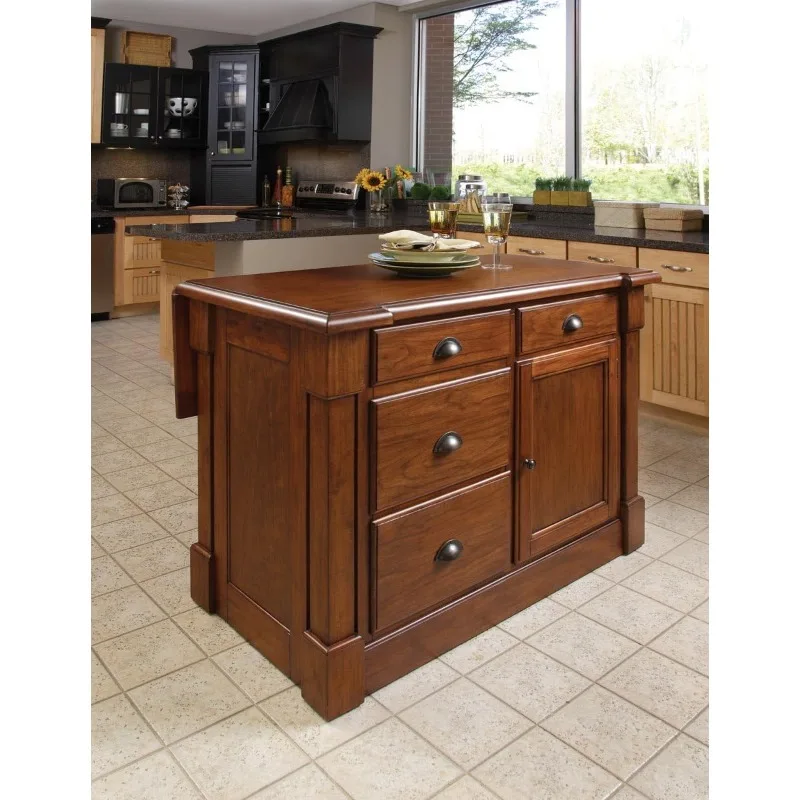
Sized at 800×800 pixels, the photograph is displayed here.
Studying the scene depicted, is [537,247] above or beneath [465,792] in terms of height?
above

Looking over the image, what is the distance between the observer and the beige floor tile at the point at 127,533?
2.45 metres

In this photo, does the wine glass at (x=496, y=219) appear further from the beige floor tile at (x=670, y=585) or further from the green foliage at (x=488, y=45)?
the green foliage at (x=488, y=45)

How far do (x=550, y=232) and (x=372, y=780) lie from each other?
10.4 feet

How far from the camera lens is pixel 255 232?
390 cm

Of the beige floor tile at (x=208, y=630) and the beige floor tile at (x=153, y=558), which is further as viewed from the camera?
the beige floor tile at (x=153, y=558)

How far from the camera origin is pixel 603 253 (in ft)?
12.6

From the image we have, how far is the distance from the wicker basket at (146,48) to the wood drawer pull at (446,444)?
21.1ft

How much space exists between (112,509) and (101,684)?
1051mm

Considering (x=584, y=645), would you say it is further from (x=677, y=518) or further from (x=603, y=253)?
(x=603, y=253)

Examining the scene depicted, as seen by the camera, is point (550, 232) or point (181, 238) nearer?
point (181, 238)

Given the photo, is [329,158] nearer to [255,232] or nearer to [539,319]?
[255,232]

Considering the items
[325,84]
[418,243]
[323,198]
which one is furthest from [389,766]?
[325,84]

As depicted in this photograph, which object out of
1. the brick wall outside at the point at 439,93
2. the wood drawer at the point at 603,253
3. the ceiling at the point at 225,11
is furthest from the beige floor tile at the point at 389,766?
the ceiling at the point at 225,11
